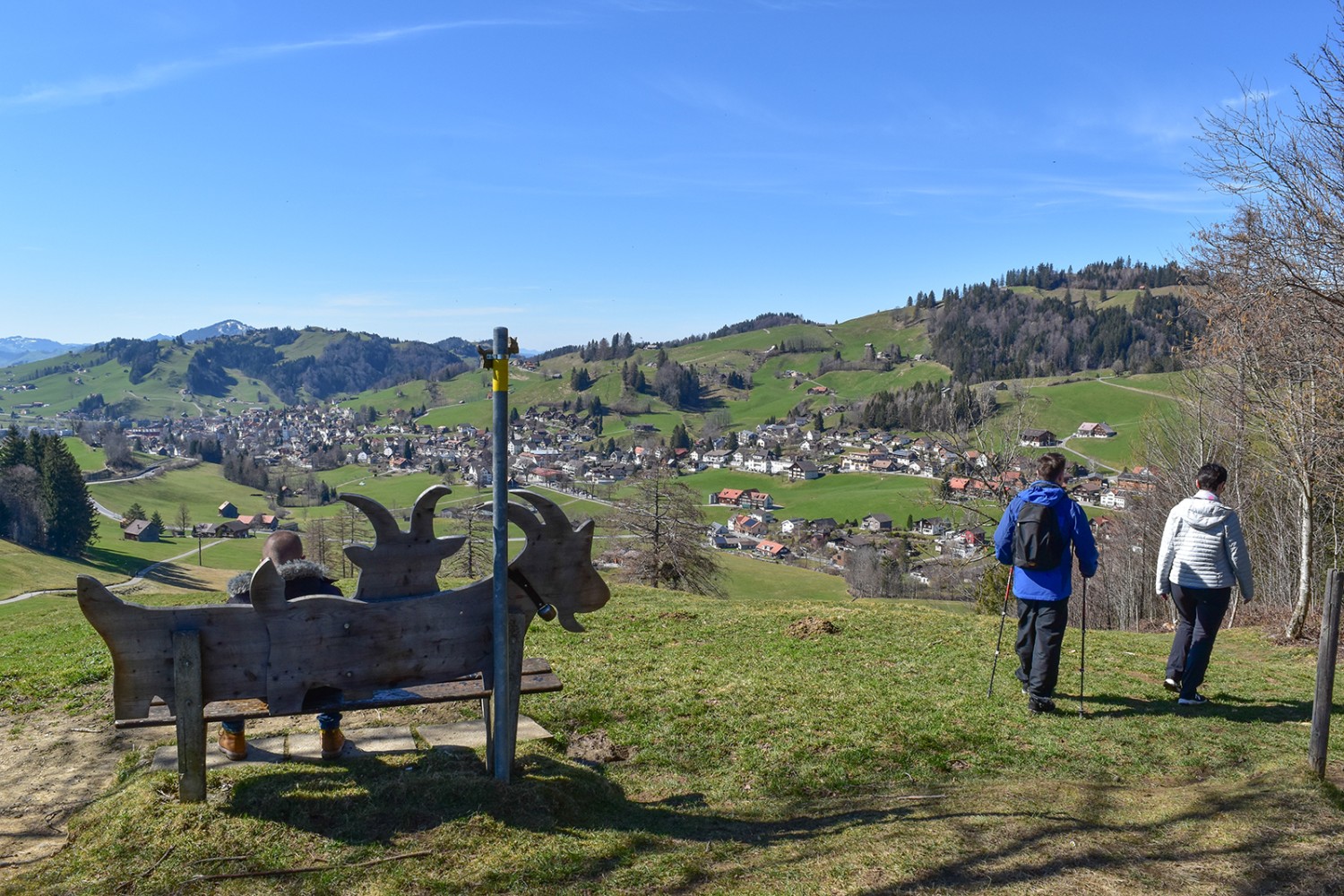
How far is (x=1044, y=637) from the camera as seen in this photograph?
8375 millimetres

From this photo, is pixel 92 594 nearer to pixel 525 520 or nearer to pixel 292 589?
pixel 292 589

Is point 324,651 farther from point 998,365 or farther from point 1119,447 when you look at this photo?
point 998,365

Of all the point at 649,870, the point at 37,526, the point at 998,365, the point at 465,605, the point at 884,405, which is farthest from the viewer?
the point at 998,365

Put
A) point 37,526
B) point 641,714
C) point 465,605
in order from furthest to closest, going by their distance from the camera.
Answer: point 37,526
point 641,714
point 465,605

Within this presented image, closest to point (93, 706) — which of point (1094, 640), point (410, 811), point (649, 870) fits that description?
point (410, 811)

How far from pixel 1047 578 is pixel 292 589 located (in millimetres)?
7139

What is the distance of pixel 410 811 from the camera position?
17.6 feet

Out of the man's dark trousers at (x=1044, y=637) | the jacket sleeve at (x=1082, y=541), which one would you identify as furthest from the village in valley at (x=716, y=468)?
the jacket sleeve at (x=1082, y=541)

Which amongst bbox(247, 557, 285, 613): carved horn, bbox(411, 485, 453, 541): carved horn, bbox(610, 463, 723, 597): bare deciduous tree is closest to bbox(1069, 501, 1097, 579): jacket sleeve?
bbox(411, 485, 453, 541): carved horn

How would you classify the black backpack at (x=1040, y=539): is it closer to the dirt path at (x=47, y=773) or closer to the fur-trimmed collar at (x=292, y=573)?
the fur-trimmed collar at (x=292, y=573)

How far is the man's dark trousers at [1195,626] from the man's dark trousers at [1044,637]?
151cm

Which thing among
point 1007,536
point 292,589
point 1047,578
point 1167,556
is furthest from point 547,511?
point 1167,556

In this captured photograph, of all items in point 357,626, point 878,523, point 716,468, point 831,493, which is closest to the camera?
point 357,626

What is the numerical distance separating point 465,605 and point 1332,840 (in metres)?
5.88
